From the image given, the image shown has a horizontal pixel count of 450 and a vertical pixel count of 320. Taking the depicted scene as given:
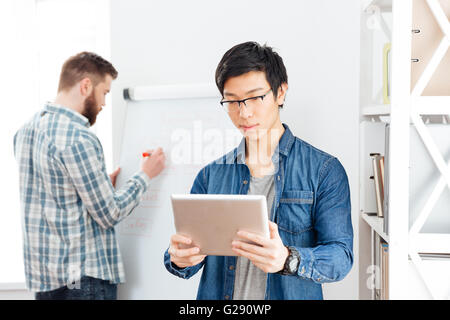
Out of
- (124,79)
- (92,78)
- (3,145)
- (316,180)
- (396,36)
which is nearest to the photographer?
(396,36)

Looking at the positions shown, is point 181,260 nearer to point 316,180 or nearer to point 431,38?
point 316,180

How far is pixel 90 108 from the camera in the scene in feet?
4.67

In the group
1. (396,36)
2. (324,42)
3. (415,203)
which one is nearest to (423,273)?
(415,203)

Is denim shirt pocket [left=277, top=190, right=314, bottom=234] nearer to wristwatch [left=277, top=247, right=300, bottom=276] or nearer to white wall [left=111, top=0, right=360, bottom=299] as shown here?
wristwatch [left=277, top=247, right=300, bottom=276]

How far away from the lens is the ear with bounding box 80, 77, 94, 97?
142 centimetres

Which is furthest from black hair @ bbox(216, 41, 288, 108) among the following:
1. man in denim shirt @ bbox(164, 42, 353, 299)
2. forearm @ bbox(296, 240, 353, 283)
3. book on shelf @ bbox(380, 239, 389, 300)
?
book on shelf @ bbox(380, 239, 389, 300)

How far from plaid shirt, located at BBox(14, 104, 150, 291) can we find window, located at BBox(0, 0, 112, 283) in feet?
1.68

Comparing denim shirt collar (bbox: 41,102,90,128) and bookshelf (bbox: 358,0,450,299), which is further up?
denim shirt collar (bbox: 41,102,90,128)

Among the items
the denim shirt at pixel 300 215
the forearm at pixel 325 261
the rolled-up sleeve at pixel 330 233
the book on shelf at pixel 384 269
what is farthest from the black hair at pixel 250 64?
the book on shelf at pixel 384 269

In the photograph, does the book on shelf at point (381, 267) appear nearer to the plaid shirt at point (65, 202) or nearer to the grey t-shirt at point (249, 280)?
the grey t-shirt at point (249, 280)

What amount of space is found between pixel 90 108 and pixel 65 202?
1.08 feet

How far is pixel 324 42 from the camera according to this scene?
54.4 inches

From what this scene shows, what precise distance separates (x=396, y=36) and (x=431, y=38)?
0.08 meters
